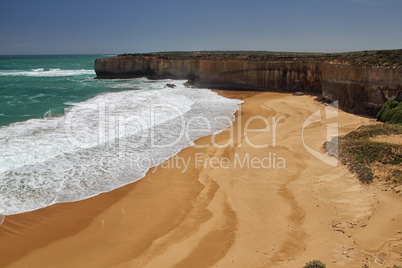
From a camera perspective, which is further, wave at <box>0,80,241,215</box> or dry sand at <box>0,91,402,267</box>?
wave at <box>0,80,241,215</box>

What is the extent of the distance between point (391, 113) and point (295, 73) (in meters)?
14.4

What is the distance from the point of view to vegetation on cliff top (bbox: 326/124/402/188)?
905 cm

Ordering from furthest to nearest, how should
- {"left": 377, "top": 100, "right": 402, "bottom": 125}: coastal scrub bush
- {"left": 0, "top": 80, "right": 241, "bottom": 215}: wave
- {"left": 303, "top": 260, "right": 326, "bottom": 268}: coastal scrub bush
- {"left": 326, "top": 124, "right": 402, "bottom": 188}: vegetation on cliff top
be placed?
{"left": 377, "top": 100, "right": 402, "bottom": 125}: coastal scrub bush
{"left": 0, "top": 80, "right": 241, "bottom": 215}: wave
{"left": 326, "top": 124, "right": 402, "bottom": 188}: vegetation on cliff top
{"left": 303, "top": 260, "right": 326, "bottom": 268}: coastal scrub bush

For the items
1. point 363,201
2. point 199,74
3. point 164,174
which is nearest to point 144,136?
point 164,174

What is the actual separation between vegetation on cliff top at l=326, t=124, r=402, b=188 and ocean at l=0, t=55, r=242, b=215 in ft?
21.6

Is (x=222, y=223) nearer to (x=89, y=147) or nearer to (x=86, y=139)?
(x=89, y=147)

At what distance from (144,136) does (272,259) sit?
10.1 meters

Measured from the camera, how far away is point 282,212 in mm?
8125

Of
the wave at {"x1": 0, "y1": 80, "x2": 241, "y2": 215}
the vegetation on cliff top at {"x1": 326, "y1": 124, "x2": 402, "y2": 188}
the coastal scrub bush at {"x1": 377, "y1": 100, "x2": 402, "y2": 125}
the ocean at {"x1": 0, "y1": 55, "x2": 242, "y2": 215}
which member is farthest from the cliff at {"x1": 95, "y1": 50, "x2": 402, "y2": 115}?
the wave at {"x1": 0, "y1": 80, "x2": 241, "y2": 215}

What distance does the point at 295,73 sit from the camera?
2970 centimetres

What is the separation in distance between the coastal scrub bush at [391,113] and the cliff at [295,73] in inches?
47.4

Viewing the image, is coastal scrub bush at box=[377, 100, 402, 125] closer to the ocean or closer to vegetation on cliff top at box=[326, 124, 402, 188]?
vegetation on cliff top at box=[326, 124, 402, 188]

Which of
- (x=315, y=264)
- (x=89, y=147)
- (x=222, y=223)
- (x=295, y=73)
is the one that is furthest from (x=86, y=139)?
(x=295, y=73)

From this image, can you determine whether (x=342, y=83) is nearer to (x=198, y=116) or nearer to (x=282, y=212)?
(x=198, y=116)
